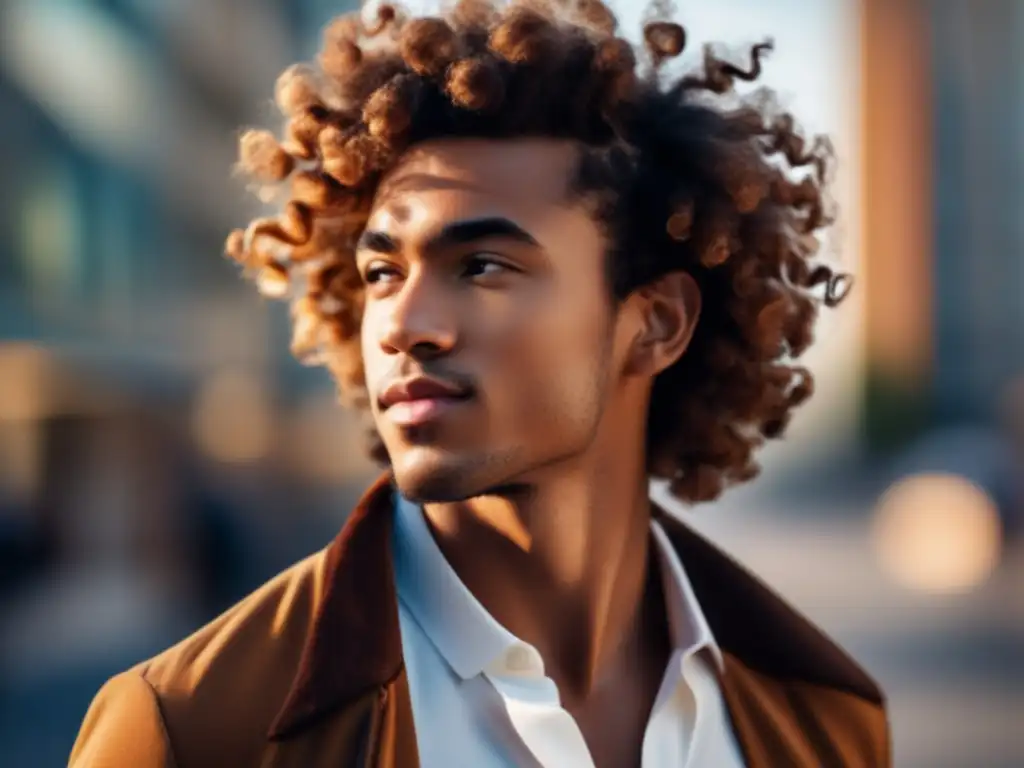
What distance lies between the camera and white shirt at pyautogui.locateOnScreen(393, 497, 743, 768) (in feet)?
7.73

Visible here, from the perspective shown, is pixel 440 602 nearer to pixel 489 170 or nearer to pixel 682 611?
pixel 682 611

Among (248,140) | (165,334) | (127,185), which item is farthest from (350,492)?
(248,140)

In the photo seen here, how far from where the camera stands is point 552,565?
257 cm

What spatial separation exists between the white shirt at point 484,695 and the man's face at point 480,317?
221 mm

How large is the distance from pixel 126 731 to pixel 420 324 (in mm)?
818

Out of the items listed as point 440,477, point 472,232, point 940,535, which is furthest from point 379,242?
point 940,535

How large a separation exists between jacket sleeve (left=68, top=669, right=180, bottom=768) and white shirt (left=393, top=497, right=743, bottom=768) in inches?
17.0

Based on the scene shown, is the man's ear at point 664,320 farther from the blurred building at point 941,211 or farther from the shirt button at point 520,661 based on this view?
the blurred building at point 941,211

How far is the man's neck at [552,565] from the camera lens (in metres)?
2.55

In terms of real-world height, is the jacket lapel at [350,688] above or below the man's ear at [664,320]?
below

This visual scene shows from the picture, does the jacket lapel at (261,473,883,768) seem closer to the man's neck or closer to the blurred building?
the man's neck

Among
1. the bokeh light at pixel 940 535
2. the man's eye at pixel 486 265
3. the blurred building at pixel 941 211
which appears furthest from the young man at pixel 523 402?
the blurred building at pixel 941 211

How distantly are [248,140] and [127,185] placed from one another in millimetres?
7691

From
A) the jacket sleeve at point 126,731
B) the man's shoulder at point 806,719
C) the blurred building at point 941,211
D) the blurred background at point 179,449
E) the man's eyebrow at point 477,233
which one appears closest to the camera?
the jacket sleeve at point 126,731
